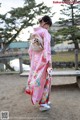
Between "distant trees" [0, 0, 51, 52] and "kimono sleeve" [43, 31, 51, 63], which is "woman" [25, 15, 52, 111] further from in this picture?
"distant trees" [0, 0, 51, 52]

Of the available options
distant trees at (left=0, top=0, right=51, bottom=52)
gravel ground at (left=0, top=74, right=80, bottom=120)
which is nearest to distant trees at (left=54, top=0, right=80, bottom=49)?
distant trees at (left=0, top=0, right=51, bottom=52)

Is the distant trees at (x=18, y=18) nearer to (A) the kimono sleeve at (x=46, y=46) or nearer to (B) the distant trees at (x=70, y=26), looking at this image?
(B) the distant trees at (x=70, y=26)

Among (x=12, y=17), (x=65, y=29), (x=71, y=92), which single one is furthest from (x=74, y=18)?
(x=71, y=92)

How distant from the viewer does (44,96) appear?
418cm

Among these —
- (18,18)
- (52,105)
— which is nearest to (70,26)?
(18,18)

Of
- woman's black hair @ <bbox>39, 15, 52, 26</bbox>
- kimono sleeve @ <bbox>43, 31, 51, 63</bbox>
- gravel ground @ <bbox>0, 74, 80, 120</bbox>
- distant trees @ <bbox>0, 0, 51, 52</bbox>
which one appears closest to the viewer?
gravel ground @ <bbox>0, 74, 80, 120</bbox>

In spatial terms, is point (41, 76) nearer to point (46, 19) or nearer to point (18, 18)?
point (46, 19)

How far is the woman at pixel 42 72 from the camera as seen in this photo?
4086 millimetres

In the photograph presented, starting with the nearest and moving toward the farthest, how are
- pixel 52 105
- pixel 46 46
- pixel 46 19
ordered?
1. pixel 46 46
2. pixel 46 19
3. pixel 52 105

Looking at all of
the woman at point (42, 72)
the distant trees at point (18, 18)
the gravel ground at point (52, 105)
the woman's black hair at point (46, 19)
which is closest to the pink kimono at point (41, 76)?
the woman at point (42, 72)

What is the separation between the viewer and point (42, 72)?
13.5 feet

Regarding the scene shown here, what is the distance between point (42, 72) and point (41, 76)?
2.5 inches

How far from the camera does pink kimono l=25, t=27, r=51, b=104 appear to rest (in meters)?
4.08

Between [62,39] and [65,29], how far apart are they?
1159mm
